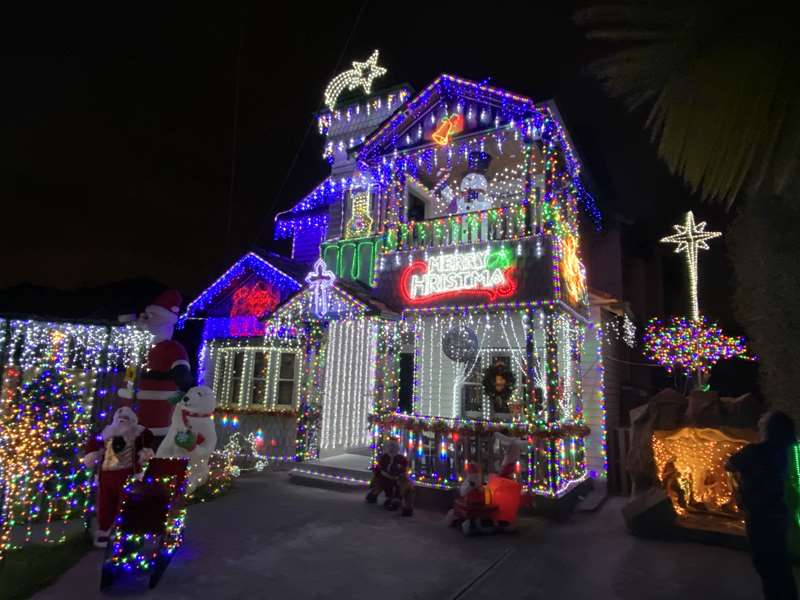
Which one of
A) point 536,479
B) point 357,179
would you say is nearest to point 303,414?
→ point 536,479

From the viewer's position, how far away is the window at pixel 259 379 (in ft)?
39.6

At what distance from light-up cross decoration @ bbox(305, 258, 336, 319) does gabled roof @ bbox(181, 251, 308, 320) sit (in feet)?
4.80

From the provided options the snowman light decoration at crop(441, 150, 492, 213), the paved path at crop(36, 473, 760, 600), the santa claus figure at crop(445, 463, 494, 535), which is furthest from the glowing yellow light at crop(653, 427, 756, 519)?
the snowman light decoration at crop(441, 150, 492, 213)

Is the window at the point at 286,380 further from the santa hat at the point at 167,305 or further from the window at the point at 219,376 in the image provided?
the santa hat at the point at 167,305

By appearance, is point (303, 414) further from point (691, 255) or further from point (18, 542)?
point (691, 255)

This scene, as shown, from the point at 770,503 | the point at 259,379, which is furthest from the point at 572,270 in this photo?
the point at 259,379

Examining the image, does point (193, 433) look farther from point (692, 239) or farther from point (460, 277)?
point (692, 239)

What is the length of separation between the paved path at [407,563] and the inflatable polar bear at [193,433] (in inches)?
35.1

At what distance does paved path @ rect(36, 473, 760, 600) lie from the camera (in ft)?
15.4

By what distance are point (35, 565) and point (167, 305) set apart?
3442mm

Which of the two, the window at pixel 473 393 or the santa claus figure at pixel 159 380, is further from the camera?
the window at pixel 473 393

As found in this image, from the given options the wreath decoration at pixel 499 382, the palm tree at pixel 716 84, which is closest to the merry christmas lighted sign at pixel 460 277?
the wreath decoration at pixel 499 382

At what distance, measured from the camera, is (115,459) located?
5504 mm

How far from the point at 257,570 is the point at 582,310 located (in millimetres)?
8350
